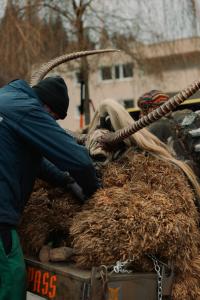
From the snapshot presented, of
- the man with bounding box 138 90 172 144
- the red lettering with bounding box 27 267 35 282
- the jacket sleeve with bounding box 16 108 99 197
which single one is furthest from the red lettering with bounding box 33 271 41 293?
the man with bounding box 138 90 172 144

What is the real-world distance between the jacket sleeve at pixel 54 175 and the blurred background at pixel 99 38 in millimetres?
8369

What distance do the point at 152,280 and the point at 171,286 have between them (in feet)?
0.42

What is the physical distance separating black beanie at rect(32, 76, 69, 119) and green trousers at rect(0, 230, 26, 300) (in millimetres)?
917

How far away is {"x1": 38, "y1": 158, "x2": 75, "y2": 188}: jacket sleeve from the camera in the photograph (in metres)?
3.48

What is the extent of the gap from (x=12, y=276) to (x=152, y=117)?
4.23ft

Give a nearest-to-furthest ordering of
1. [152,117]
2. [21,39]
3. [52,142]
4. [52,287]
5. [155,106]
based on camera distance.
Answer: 1. [52,287]
2. [52,142]
3. [152,117]
4. [155,106]
5. [21,39]

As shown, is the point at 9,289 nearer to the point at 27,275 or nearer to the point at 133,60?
the point at 27,275

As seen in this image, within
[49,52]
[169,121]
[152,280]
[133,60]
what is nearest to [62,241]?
[152,280]

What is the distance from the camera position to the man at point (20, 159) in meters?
2.92

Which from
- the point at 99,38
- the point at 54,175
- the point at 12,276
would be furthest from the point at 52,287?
the point at 99,38

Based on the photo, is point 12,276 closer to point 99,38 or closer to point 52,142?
point 52,142

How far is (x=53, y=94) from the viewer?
3.26 m

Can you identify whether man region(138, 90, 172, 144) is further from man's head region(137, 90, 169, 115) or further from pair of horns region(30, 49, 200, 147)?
pair of horns region(30, 49, 200, 147)

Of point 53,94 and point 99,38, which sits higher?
point 99,38
